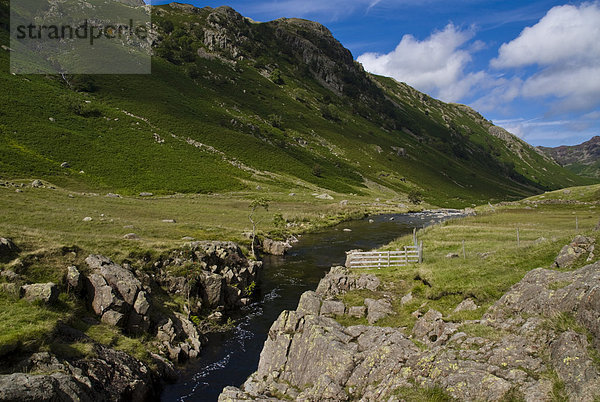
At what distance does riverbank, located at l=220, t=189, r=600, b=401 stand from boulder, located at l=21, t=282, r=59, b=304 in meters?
12.7

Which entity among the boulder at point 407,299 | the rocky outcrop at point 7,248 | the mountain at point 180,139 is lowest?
the boulder at point 407,299

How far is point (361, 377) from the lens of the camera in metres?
12.7

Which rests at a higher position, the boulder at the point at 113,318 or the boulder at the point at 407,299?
the boulder at the point at 407,299

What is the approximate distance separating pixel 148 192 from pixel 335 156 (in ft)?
348

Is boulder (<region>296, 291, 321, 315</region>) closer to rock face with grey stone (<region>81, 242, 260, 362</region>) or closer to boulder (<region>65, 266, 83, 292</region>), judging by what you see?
rock face with grey stone (<region>81, 242, 260, 362</region>)

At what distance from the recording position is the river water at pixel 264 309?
2050 centimetres

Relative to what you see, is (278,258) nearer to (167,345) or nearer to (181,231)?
(181,231)

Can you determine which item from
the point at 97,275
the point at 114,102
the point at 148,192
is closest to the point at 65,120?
the point at 114,102

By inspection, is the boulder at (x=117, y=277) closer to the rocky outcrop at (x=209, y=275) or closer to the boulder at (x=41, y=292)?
the boulder at (x=41, y=292)

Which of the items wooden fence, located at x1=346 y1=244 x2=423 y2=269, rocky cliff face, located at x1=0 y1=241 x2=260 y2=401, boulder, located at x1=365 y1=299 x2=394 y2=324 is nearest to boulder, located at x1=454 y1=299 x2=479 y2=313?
boulder, located at x1=365 y1=299 x2=394 y2=324

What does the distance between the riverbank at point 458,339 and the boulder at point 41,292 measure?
41.7ft

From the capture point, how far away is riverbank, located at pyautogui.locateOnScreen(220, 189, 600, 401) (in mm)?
9242

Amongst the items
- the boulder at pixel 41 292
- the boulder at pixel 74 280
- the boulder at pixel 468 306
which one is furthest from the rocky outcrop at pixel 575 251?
the boulder at pixel 74 280

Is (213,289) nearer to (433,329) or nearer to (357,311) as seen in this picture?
(357,311)
